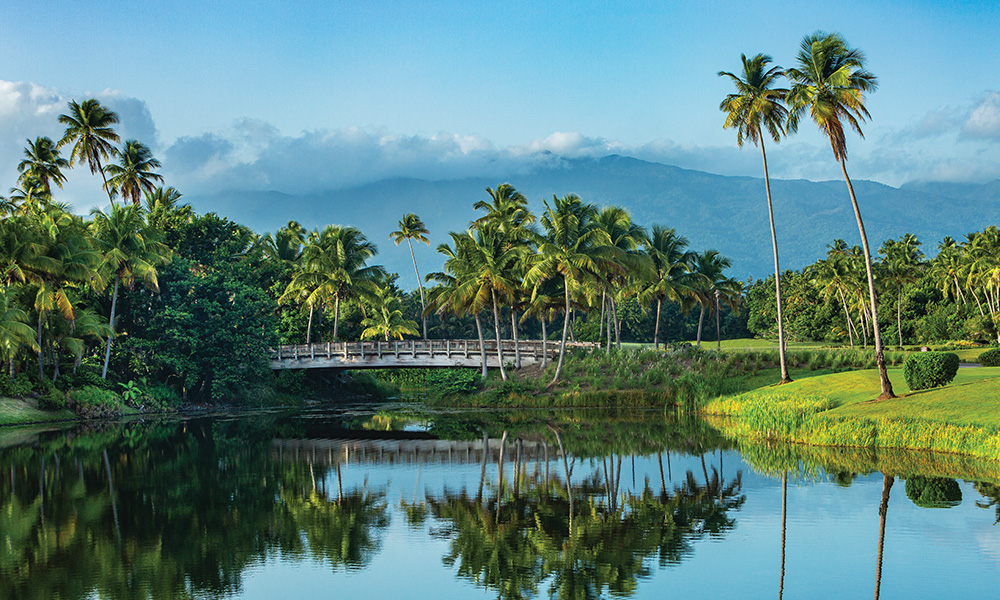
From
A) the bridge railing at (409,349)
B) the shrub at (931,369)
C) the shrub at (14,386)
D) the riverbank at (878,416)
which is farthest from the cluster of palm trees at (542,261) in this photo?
the shrub at (14,386)

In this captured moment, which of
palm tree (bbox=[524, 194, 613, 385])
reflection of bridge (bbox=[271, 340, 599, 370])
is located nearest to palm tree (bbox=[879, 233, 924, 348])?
reflection of bridge (bbox=[271, 340, 599, 370])

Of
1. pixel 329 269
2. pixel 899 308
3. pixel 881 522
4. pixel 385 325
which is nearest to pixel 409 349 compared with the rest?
pixel 329 269

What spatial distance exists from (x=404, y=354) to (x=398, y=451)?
106 feet

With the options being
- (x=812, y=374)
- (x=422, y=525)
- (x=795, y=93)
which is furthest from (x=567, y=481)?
(x=812, y=374)

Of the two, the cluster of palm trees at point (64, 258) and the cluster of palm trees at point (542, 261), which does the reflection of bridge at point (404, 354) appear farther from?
the cluster of palm trees at point (64, 258)

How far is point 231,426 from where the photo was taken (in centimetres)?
4506

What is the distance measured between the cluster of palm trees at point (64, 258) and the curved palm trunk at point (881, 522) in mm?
40640

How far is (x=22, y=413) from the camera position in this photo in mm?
45875

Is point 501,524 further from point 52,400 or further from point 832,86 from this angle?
point 52,400

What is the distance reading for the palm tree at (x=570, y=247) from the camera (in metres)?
51.3

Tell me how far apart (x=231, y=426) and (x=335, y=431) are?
751cm

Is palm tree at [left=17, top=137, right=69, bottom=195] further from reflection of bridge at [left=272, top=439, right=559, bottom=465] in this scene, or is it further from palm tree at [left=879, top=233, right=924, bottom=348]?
palm tree at [left=879, top=233, right=924, bottom=348]

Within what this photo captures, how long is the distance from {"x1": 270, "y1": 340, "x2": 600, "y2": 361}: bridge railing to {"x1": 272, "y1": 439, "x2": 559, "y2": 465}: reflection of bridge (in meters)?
26.6

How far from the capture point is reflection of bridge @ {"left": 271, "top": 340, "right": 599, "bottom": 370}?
61.6 meters
